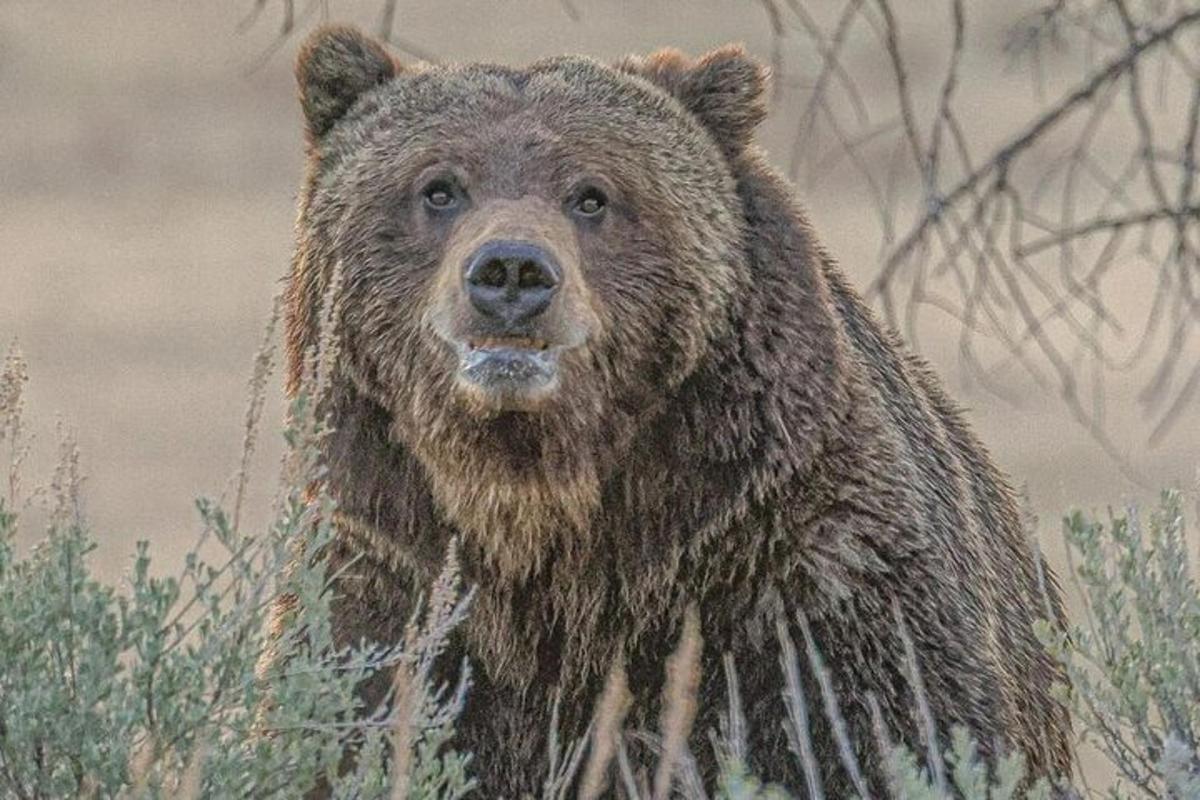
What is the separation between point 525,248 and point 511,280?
68 millimetres

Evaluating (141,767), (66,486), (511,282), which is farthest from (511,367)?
(141,767)

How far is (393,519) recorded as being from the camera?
5148 millimetres

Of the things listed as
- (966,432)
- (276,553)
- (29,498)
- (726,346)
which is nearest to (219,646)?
(276,553)

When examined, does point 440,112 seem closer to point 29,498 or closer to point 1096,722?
point 29,498

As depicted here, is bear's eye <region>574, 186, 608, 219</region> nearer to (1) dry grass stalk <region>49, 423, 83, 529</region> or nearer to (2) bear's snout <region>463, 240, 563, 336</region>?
(2) bear's snout <region>463, 240, 563, 336</region>

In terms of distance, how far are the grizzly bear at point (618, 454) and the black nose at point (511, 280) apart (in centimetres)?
6

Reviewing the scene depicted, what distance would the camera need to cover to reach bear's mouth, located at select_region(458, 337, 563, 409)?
4.78 metres

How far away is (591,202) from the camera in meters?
5.20

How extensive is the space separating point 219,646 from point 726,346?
1.45 meters

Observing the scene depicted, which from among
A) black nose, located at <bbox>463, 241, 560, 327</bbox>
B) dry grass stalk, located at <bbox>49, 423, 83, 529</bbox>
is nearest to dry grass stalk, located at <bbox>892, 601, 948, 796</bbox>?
black nose, located at <bbox>463, 241, 560, 327</bbox>

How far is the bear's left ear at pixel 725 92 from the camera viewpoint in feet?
18.0

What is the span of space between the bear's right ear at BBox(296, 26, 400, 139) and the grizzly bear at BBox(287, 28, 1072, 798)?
0.55 ft

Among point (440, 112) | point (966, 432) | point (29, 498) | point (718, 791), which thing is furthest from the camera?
point (966, 432)

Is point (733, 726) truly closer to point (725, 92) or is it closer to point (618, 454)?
point (618, 454)
